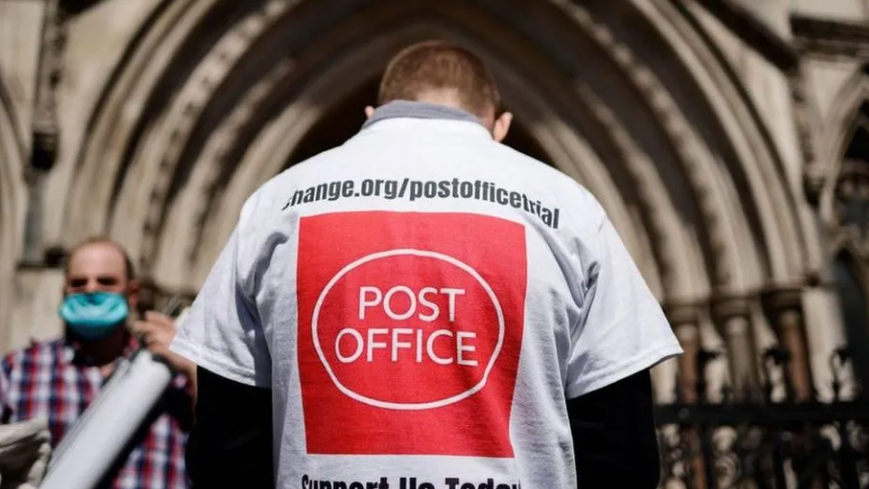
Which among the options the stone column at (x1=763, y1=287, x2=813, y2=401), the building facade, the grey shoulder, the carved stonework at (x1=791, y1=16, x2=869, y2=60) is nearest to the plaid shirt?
the grey shoulder

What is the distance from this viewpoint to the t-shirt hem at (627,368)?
116cm

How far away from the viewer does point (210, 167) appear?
20.4ft

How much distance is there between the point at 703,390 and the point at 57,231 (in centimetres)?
399

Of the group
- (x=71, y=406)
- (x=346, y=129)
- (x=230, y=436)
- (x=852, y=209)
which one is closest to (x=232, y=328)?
(x=230, y=436)

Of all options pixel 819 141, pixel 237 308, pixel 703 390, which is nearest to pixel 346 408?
pixel 237 308

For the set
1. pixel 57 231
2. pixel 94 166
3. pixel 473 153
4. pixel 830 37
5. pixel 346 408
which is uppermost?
pixel 830 37

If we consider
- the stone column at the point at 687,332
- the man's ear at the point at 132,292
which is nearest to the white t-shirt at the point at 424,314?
the man's ear at the point at 132,292

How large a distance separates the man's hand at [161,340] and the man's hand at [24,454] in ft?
1.05

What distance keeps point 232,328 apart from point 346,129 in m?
6.86

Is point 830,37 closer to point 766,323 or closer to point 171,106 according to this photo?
point 766,323

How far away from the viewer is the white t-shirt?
1.07 m

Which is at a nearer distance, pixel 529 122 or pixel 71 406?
pixel 71 406

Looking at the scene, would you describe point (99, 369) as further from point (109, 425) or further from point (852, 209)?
point (852, 209)

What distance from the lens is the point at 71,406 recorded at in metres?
2.23
